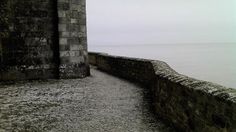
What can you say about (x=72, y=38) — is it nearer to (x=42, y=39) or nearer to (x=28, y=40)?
(x=42, y=39)

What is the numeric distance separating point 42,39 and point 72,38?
112 centimetres

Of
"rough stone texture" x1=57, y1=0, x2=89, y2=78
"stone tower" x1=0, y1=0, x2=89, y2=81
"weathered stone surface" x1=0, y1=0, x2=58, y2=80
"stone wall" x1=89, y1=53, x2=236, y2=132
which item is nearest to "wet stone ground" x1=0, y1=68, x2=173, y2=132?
"stone wall" x1=89, y1=53, x2=236, y2=132

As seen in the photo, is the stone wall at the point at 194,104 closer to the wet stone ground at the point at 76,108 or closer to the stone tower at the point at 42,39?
the wet stone ground at the point at 76,108

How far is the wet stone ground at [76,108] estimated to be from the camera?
18.5 ft

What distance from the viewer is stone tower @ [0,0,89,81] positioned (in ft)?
36.7

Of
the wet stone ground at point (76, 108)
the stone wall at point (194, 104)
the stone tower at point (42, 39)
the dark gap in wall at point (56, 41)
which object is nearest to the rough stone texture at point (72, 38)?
the stone tower at point (42, 39)

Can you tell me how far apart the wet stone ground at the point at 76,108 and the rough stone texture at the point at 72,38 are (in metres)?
1.71

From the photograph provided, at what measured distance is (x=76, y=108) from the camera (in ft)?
23.0

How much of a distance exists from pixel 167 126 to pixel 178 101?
0.63m

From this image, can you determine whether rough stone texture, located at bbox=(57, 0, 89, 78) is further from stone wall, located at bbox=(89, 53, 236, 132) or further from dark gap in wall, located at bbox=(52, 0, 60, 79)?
stone wall, located at bbox=(89, 53, 236, 132)

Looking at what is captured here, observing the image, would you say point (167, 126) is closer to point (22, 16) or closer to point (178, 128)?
point (178, 128)

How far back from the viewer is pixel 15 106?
23.6ft

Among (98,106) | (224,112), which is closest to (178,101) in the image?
(224,112)

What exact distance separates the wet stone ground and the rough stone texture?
1.71 m
